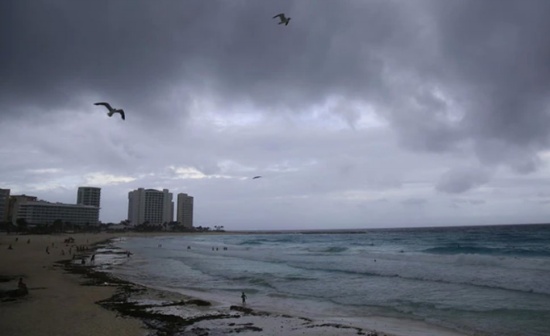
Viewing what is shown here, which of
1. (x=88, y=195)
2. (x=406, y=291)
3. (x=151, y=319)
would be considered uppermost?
(x=88, y=195)

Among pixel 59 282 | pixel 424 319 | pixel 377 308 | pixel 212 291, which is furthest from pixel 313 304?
pixel 59 282

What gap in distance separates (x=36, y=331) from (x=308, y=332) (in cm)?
767

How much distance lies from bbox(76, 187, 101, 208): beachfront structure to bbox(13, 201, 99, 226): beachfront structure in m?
25.6

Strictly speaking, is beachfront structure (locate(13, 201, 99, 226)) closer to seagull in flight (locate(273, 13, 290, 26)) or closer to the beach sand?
the beach sand

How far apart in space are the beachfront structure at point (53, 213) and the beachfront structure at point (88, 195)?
2557 cm

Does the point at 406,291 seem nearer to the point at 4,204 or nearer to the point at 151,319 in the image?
the point at 151,319

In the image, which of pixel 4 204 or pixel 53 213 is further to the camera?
pixel 53 213

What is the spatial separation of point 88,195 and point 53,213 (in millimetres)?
41159

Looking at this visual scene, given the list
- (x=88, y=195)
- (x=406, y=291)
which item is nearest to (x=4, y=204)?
(x=88, y=195)

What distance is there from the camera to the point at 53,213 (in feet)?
502

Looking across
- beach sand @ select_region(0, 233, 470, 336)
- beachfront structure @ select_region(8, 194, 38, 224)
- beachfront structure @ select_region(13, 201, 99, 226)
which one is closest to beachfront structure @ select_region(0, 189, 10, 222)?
beachfront structure @ select_region(8, 194, 38, 224)

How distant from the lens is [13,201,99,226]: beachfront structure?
147 meters

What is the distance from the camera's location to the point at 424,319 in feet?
45.5

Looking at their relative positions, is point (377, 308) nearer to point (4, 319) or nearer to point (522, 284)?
point (522, 284)
